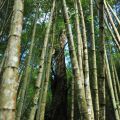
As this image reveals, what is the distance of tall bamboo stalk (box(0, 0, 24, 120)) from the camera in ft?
3.50

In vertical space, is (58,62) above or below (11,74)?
above

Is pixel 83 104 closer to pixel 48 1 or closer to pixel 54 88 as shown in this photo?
pixel 48 1

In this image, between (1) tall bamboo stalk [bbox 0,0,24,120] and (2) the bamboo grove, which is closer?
(1) tall bamboo stalk [bbox 0,0,24,120]

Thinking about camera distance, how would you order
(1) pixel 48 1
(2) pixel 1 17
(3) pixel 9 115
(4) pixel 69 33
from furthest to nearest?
1. (2) pixel 1 17
2. (1) pixel 48 1
3. (4) pixel 69 33
4. (3) pixel 9 115

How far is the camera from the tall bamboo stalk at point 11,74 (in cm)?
107

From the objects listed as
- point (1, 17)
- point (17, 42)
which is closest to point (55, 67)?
point (1, 17)

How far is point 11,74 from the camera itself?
1139 mm

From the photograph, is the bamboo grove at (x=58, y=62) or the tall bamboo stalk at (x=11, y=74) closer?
the tall bamboo stalk at (x=11, y=74)

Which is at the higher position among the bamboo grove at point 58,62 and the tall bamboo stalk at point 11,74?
→ the bamboo grove at point 58,62

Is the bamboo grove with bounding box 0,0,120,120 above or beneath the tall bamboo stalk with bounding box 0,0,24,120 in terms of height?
above

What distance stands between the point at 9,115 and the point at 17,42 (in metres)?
0.30

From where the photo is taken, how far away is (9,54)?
1.19 m

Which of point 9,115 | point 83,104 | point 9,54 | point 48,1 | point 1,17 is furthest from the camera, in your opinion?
point 1,17

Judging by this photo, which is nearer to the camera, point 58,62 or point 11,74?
point 11,74
